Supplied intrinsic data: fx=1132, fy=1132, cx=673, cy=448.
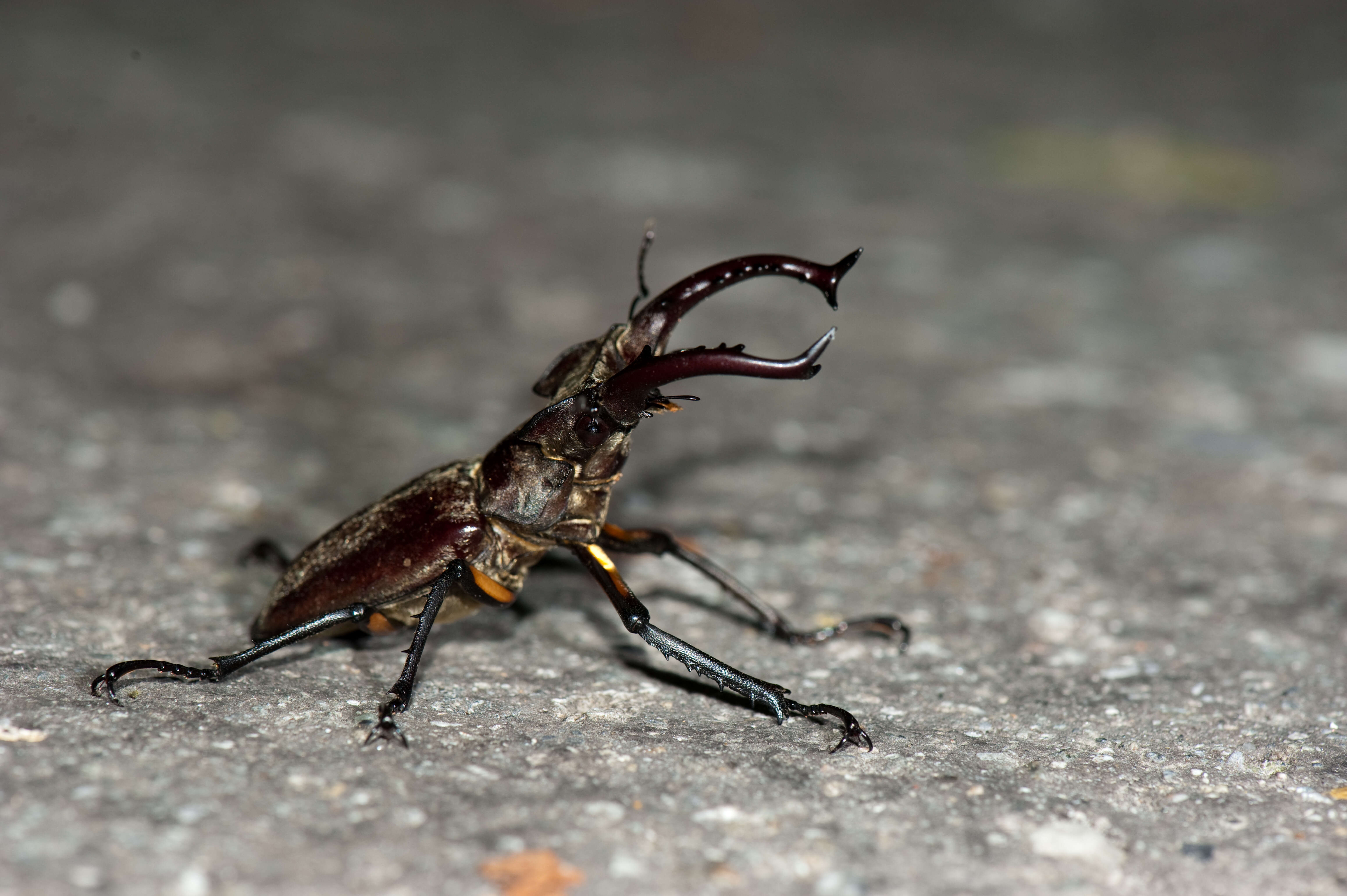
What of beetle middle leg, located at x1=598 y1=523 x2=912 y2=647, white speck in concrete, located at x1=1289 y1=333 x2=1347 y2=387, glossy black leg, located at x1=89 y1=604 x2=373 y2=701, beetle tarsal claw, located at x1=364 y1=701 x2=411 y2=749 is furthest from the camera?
white speck in concrete, located at x1=1289 y1=333 x2=1347 y2=387

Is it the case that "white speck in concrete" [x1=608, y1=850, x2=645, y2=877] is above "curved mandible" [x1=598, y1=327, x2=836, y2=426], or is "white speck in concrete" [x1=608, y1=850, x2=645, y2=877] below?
below

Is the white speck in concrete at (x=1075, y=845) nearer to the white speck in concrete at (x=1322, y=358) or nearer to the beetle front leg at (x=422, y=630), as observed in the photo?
the beetle front leg at (x=422, y=630)

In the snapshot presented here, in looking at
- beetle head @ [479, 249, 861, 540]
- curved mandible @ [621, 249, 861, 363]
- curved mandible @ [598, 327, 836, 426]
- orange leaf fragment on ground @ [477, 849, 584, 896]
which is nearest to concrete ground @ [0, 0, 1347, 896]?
orange leaf fragment on ground @ [477, 849, 584, 896]

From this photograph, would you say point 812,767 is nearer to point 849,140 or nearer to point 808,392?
point 808,392

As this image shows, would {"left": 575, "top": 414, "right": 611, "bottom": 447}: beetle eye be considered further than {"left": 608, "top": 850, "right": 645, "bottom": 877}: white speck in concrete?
Yes

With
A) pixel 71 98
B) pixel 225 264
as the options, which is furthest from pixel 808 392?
pixel 71 98

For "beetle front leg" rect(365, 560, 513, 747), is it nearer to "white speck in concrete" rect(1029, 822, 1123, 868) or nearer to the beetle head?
the beetle head
